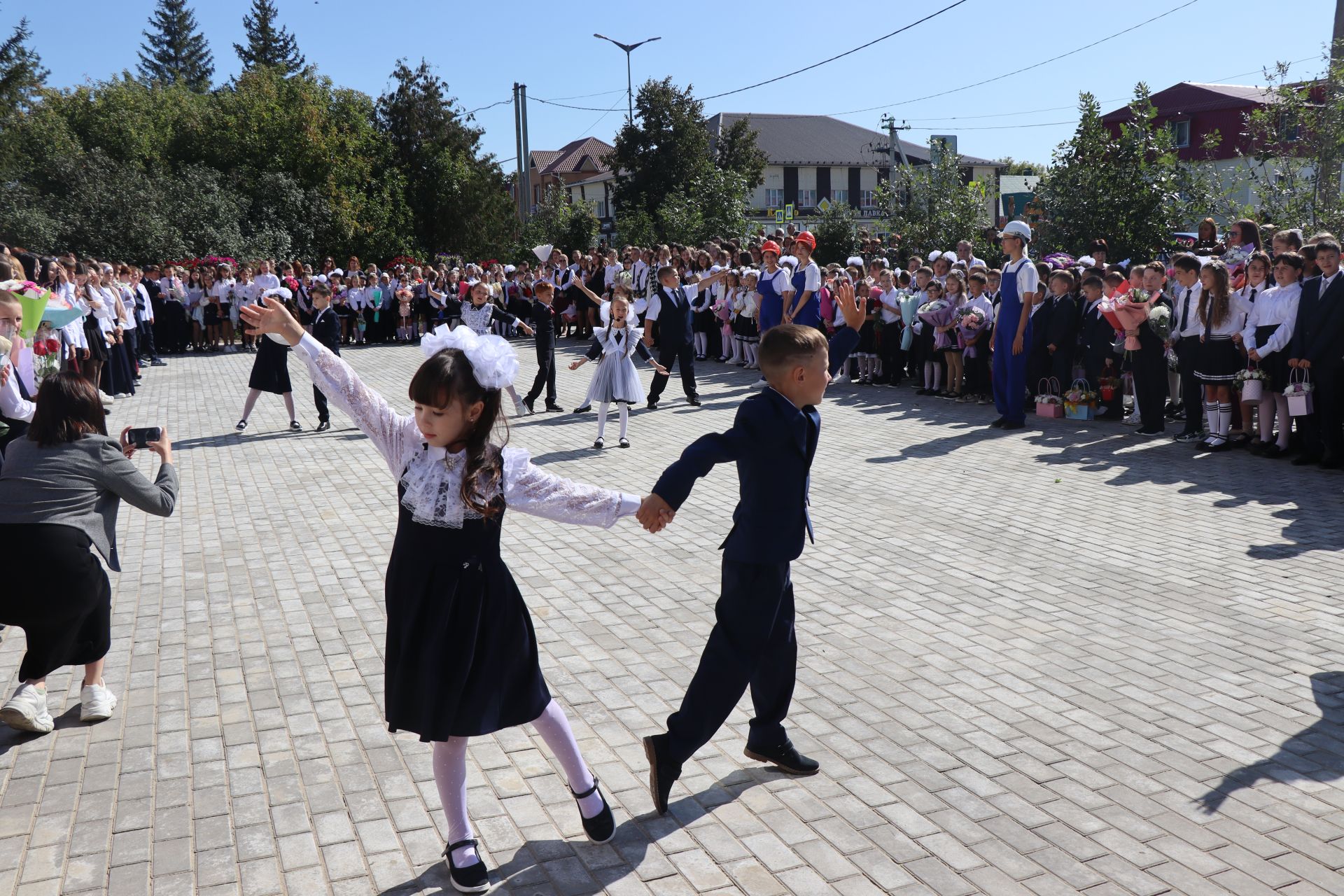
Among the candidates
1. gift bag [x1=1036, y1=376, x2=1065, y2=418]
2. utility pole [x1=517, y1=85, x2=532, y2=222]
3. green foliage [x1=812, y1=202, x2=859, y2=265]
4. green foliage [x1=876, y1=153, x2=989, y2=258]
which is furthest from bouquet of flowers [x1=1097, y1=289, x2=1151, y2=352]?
Result: utility pole [x1=517, y1=85, x2=532, y2=222]

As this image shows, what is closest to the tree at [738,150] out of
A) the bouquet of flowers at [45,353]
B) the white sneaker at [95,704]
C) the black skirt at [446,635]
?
the bouquet of flowers at [45,353]

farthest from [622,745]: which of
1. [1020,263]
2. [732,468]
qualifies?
[1020,263]

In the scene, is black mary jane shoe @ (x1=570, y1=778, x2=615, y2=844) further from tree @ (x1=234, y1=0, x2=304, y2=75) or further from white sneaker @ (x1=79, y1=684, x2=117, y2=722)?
tree @ (x1=234, y1=0, x2=304, y2=75)

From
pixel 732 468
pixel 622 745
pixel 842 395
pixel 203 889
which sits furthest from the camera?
pixel 842 395

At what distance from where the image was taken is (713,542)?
8.13m

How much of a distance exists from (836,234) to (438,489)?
2967cm

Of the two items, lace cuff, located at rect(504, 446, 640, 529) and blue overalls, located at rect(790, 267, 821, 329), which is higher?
blue overalls, located at rect(790, 267, 821, 329)

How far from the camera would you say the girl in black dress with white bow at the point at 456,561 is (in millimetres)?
3510

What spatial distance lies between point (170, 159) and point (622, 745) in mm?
44133

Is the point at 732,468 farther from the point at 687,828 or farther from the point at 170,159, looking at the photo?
the point at 170,159

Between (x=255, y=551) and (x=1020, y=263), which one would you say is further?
(x=1020, y=263)

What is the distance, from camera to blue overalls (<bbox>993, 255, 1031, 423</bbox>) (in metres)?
12.8

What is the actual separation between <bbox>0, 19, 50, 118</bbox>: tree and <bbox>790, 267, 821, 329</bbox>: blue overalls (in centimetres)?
3311

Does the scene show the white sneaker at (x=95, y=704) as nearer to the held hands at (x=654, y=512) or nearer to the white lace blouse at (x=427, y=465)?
the white lace blouse at (x=427, y=465)
